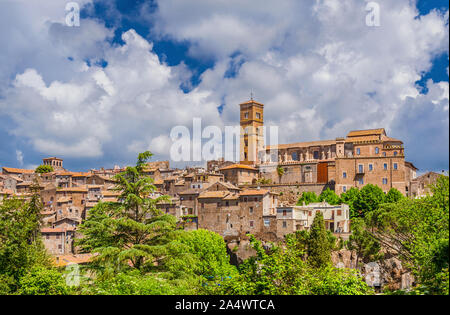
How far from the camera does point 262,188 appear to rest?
63.4 m

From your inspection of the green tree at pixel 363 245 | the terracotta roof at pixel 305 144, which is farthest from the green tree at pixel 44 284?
the terracotta roof at pixel 305 144

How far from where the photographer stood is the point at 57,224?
6000 centimetres

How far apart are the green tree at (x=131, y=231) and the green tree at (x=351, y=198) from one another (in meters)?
35.6

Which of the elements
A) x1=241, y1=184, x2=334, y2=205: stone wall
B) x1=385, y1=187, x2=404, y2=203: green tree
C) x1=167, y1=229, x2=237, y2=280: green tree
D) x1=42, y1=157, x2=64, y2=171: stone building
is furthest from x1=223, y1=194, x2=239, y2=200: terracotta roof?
x1=42, y1=157, x2=64, y2=171: stone building

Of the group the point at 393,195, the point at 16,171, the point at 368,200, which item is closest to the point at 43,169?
the point at 16,171

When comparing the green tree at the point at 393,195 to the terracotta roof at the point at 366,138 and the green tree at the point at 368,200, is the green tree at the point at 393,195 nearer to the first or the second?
the green tree at the point at 368,200

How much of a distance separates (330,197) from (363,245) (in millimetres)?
12810

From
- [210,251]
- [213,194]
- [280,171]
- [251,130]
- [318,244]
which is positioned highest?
[251,130]

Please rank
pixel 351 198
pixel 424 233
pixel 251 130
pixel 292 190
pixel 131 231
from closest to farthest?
pixel 131 231 → pixel 424 233 → pixel 351 198 → pixel 292 190 → pixel 251 130

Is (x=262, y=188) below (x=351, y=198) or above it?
above

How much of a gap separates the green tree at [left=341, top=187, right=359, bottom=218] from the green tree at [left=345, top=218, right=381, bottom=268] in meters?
8.63

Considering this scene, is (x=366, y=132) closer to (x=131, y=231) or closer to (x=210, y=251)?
(x=210, y=251)

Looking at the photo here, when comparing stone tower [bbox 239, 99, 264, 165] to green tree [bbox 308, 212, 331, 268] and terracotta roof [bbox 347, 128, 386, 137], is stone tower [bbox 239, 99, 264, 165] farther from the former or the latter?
green tree [bbox 308, 212, 331, 268]
